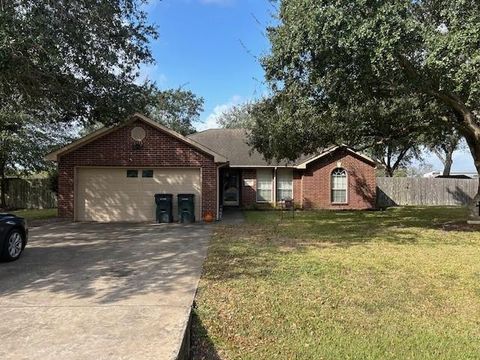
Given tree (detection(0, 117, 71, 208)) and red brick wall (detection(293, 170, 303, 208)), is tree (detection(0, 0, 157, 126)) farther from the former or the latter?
red brick wall (detection(293, 170, 303, 208))

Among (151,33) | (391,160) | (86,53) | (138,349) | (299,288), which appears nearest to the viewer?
(138,349)

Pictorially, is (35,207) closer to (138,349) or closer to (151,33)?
(151,33)

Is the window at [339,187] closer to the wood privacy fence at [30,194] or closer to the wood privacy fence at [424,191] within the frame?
the wood privacy fence at [424,191]

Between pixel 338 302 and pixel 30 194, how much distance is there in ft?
81.1

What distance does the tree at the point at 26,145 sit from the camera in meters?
23.2

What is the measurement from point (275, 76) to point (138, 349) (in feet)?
29.3

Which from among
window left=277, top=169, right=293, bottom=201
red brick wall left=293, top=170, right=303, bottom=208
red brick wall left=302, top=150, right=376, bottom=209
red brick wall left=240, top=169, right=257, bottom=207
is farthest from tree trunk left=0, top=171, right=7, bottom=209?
red brick wall left=302, top=150, right=376, bottom=209

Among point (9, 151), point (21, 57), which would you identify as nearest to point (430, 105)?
point (21, 57)

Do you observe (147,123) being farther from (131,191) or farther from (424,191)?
(424,191)

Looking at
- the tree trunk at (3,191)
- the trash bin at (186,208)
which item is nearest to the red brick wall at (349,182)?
the trash bin at (186,208)

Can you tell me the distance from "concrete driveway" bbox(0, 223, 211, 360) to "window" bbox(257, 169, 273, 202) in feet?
41.6

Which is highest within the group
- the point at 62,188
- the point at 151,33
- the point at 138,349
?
the point at 151,33

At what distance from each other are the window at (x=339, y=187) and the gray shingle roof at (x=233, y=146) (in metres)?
2.27

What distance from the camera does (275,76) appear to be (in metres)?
11.8
